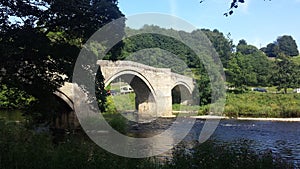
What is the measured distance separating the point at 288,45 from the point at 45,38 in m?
106

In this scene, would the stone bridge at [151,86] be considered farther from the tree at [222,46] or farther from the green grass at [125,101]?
the tree at [222,46]

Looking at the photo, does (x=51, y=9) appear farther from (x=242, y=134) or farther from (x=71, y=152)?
(x=242, y=134)

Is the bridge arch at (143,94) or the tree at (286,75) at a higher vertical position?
the tree at (286,75)

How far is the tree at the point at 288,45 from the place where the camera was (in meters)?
102

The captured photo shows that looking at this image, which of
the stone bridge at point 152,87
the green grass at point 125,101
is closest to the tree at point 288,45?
the stone bridge at point 152,87

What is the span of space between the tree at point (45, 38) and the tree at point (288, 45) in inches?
4002

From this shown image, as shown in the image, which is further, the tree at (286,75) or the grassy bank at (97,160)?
the tree at (286,75)

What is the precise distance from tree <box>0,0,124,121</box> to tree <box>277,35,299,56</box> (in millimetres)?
101654

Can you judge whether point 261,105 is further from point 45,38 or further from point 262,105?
point 45,38

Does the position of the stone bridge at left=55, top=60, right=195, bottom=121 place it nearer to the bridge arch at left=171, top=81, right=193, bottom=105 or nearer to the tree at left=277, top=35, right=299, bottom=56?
the bridge arch at left=171, top=81, right=193, bottom=105

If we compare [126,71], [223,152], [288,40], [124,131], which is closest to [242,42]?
[288,40]

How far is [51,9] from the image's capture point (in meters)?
7.66

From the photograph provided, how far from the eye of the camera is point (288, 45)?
104m

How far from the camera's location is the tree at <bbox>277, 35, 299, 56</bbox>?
336 ft
